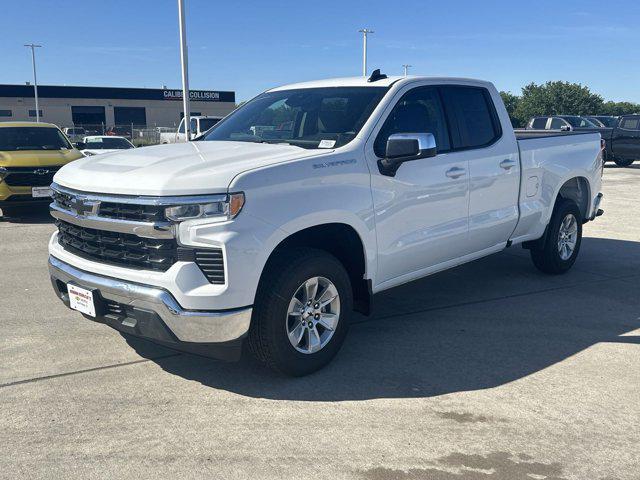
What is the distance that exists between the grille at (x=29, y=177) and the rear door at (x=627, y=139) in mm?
18969

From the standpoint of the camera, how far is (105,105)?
67.1 m

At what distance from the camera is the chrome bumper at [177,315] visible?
3459 millimetres

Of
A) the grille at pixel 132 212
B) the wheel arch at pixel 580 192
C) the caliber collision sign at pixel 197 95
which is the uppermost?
the caliber collision sign at pixel 197 95

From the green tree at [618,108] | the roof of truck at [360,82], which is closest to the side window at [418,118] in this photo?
the roof of truck at [360,82]

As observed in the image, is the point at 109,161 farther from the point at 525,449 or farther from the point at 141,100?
the point at 141,100

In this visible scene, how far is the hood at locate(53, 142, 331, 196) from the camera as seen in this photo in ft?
11.4

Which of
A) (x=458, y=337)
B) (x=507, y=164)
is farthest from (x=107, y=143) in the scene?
(x=458, y=337)

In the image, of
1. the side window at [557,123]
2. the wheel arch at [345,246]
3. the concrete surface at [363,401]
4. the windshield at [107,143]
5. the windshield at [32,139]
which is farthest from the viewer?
the side window at [557,123]

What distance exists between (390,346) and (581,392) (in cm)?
137

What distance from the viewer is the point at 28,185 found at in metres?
10.1

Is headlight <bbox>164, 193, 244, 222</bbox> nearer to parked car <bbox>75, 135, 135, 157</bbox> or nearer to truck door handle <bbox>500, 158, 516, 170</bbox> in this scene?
truck door handle <bbox>500, 158, 516, 170</bbox>

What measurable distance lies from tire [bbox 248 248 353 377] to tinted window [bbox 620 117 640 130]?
2074cm

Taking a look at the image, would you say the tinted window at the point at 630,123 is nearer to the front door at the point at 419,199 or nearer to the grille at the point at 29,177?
the grille at the point at 29,177

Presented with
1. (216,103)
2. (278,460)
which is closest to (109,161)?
(278,460)
